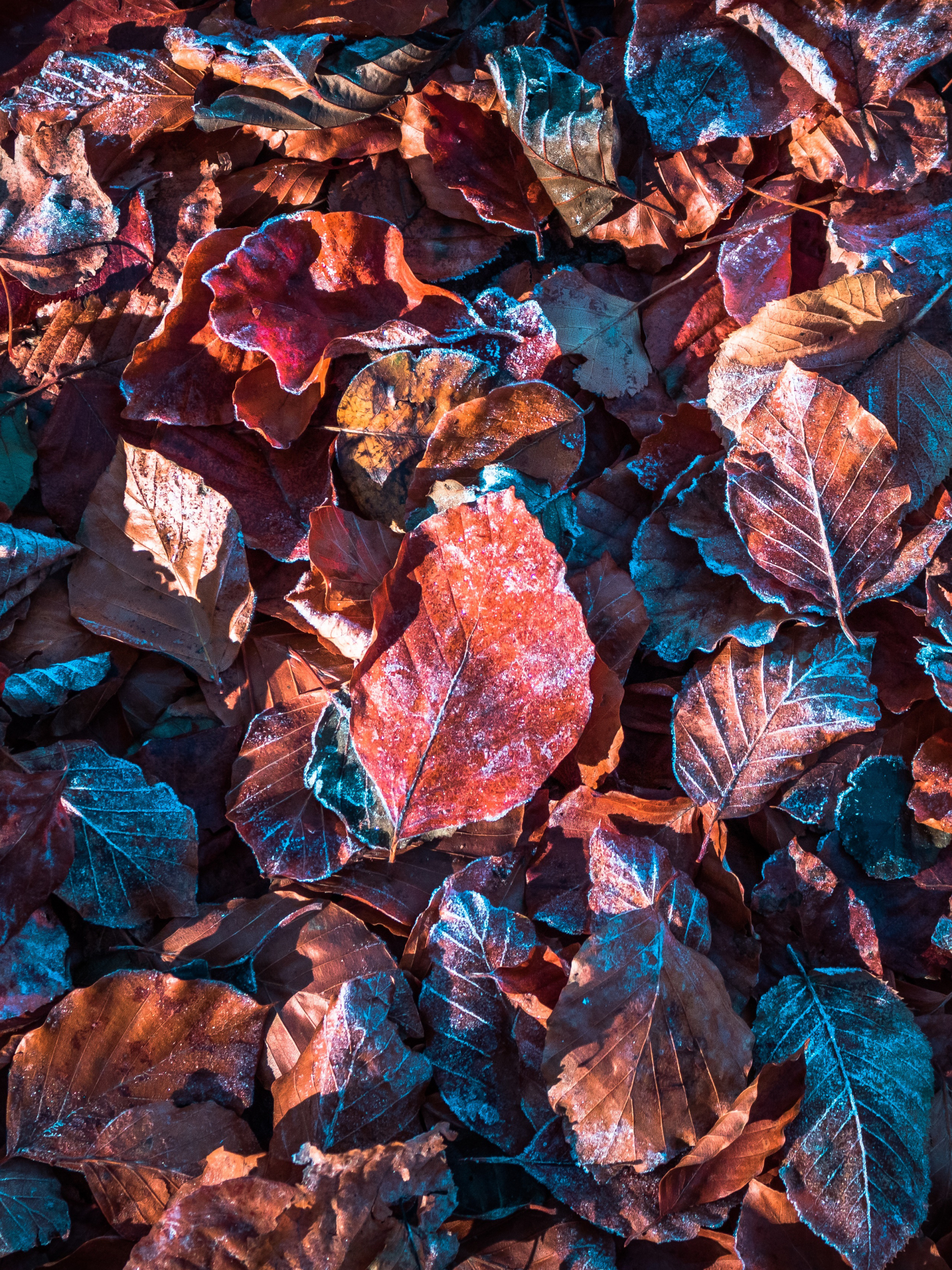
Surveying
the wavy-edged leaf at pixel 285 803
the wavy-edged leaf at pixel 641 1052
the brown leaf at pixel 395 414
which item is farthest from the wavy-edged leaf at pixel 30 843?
the wavy-edged leaf at pixel 641 1052

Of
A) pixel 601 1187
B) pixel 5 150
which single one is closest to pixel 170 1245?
pixel 601 1187

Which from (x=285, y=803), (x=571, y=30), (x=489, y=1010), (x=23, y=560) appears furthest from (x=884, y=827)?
(x=571, y=30)

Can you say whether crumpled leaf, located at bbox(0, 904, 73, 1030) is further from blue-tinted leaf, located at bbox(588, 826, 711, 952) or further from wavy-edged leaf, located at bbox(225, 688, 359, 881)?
blue-tinted leaf, located at bbox(588, 826, 711, 952)

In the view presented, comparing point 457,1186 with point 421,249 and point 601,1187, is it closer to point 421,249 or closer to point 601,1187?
point 601,1187

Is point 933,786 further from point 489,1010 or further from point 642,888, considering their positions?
point 489,1010

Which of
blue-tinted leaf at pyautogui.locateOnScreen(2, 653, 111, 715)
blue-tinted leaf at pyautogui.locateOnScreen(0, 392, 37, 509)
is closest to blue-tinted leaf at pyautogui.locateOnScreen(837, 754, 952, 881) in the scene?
blue-tinted leaf at pyautogui.locateOnScreen(2, 653, 111, 715)
